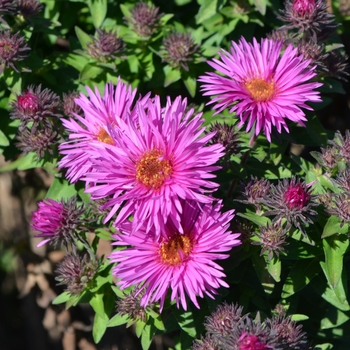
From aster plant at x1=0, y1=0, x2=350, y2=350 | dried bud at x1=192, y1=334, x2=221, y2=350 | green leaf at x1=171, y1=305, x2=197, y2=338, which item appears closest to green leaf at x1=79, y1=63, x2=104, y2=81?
aster plant at x1=0, y1=0, x2=350, y2=350

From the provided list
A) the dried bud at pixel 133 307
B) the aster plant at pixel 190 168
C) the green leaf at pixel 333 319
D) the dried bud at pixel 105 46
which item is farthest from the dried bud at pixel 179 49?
the green leaf at pixel 333 319

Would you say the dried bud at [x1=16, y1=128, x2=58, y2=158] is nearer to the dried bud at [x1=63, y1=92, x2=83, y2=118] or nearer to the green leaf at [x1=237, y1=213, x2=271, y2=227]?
the dried bud at [x1=63, y1=92, x2=83, y2=118]

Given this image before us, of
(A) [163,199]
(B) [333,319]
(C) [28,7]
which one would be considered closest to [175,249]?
(A) [163,199]

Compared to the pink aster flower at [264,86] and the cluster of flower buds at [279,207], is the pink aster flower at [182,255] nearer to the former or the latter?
the cluster of flower buds at [279,207]

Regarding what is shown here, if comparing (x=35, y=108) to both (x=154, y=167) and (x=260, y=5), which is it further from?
(x=260, y=5)

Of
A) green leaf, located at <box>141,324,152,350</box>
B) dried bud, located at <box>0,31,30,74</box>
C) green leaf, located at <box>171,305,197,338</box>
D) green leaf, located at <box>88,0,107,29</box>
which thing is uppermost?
green leaf, located at <box>88,0,107,29</box>

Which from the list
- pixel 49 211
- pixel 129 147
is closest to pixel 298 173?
pixel 129 147

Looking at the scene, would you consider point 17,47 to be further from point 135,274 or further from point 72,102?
point 135,274

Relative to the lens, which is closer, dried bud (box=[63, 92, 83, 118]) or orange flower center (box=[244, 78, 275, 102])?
orange flower center (box=[244, 78, 275, 102])
